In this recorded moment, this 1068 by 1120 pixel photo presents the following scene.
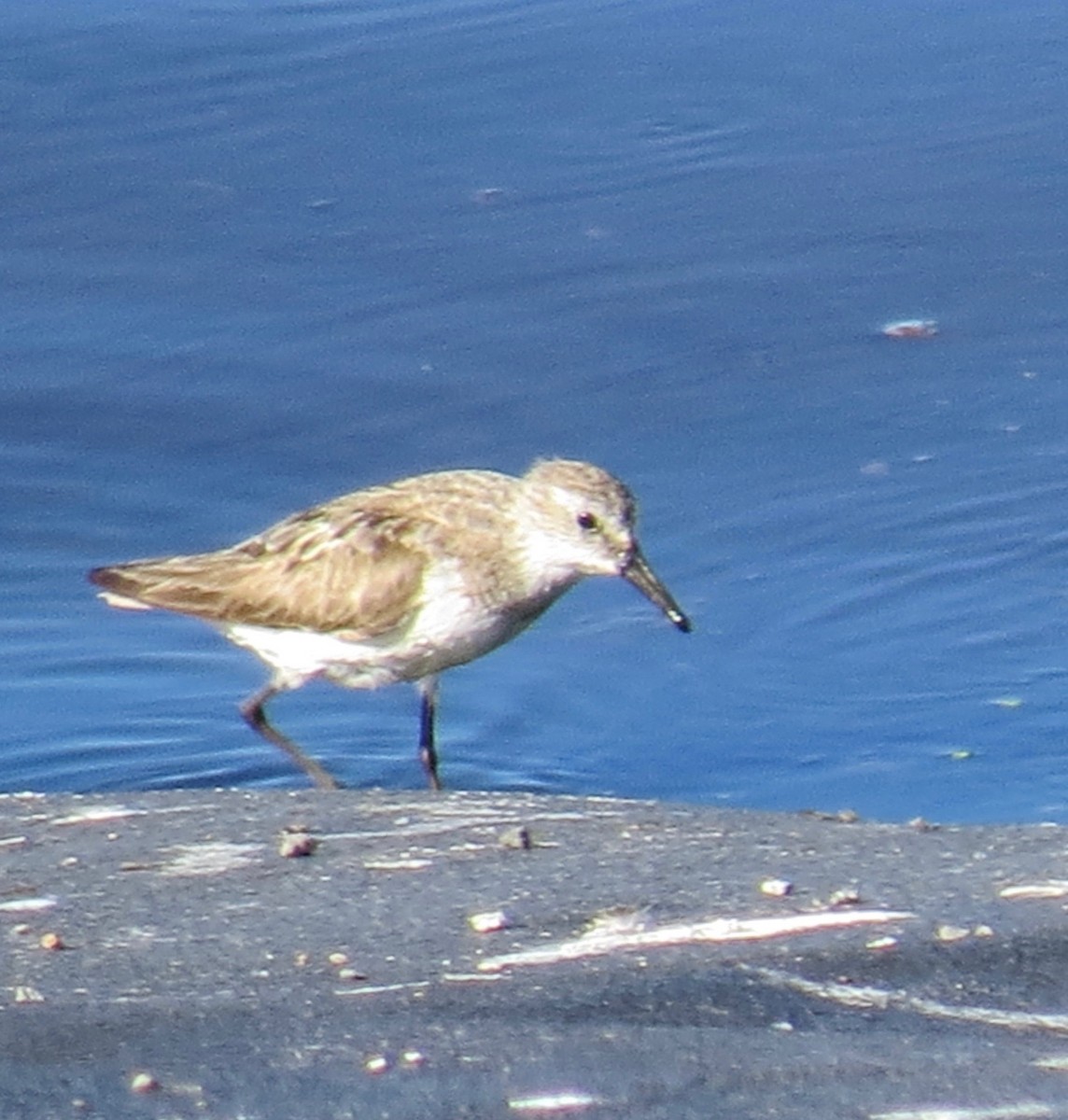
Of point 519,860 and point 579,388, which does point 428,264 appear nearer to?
point 579,388

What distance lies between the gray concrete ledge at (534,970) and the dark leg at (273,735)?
115 cm

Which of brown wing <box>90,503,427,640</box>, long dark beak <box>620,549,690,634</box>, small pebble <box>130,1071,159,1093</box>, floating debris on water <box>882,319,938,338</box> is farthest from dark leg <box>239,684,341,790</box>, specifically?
floating debris on water <box>882,319,938,338</box>

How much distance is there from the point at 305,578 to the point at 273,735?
1.18 feet

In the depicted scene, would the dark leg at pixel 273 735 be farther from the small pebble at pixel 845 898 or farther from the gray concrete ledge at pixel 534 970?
the small pebble at pixel 845 898

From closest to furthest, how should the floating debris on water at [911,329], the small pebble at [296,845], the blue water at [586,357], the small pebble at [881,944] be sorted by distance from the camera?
1. the small pebble at [881,944]
2. the small pebble at [296,845]
3. the blue water at [586,357]
4. the floating debris on water at [911,329]

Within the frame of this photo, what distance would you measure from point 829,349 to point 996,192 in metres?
0.99

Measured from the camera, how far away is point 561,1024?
3686 millimetres

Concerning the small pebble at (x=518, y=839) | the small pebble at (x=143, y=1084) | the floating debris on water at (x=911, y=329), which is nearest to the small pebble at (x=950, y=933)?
the small pebble at (x=518, y=839)

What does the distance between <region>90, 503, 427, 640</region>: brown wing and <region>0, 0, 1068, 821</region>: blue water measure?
0.41m

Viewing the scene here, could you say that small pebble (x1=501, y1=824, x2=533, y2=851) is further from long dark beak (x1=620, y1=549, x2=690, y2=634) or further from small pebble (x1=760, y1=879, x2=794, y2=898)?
long dark beak (x1=620, y1=549, x2=690, y2=634)

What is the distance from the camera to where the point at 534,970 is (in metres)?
3.90

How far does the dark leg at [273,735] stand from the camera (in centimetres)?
604

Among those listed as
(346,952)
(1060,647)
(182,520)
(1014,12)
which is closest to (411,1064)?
(346,952)

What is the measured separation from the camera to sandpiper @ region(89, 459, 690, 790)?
6086 mm
